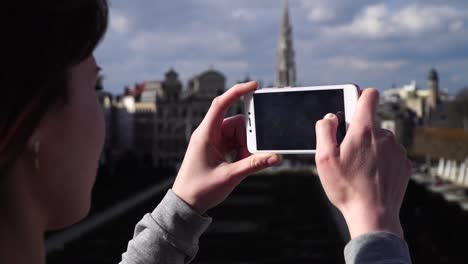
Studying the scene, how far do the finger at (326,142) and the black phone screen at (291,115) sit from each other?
323 mm

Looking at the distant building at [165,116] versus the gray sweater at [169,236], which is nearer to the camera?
the gray sweater at [169,236]

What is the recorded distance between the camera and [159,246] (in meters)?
1.74

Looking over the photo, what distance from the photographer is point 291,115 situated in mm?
2010

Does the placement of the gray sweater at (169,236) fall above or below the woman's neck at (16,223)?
below

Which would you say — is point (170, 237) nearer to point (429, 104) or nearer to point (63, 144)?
point (63, 144)

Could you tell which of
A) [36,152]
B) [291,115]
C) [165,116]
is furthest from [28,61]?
[165,116]

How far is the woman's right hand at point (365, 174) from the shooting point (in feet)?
4.62

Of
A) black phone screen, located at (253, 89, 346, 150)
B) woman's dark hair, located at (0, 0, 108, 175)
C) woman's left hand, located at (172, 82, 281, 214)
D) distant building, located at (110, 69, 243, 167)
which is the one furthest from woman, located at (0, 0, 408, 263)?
distant building, located at (110, 69, 243, 167)

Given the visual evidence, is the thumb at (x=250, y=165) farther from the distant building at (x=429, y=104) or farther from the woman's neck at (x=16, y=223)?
the distant building at (x=429, y=104)

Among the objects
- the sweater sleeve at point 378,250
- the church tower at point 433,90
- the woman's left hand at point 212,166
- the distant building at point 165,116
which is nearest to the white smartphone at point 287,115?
the woman's left hand at point 212,166

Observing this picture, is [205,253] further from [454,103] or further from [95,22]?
[454,103]

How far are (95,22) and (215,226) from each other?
22.9 metres

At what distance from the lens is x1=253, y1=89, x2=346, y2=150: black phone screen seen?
1.90 metres

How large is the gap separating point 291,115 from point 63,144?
931 mm
